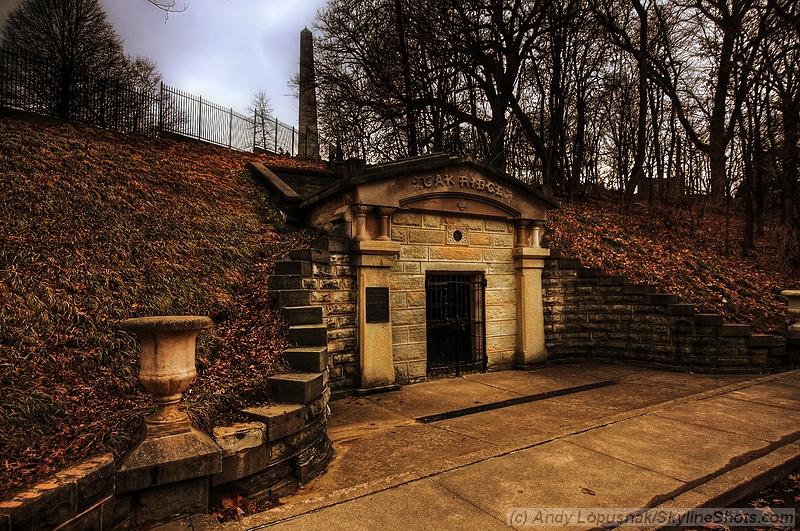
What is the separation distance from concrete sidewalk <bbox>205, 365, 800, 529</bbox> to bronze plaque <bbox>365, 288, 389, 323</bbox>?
125 cm

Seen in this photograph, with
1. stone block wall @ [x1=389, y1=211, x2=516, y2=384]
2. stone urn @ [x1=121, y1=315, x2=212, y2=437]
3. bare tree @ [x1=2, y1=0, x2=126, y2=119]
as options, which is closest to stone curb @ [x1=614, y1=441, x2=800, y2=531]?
stone urn @ [x1=121, y1=315, x2=212, y2=437]

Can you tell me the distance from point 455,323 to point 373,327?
1965mm

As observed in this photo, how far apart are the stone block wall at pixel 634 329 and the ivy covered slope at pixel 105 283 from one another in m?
Answer: 6.04

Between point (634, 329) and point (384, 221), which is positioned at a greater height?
point (384, 221)

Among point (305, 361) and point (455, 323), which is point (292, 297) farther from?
point (455, 323)

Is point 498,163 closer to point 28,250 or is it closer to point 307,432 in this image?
point 307,432

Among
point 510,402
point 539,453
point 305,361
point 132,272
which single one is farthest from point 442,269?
point 132,272

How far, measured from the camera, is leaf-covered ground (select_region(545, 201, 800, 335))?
372 inches

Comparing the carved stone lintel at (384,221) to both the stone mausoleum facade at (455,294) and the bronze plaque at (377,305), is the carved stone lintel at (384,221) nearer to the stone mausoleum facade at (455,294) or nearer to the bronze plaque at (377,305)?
the stone mausoleum facade at (455,294)

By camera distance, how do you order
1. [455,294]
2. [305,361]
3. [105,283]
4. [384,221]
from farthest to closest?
[455,294], [384,221], [105,283], [305,361]

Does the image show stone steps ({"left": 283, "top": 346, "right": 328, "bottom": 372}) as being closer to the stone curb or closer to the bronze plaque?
the bronze plaque

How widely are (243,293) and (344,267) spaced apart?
5.36ft

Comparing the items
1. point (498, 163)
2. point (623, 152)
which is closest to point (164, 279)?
point (498, 163)

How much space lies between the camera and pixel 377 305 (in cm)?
711
